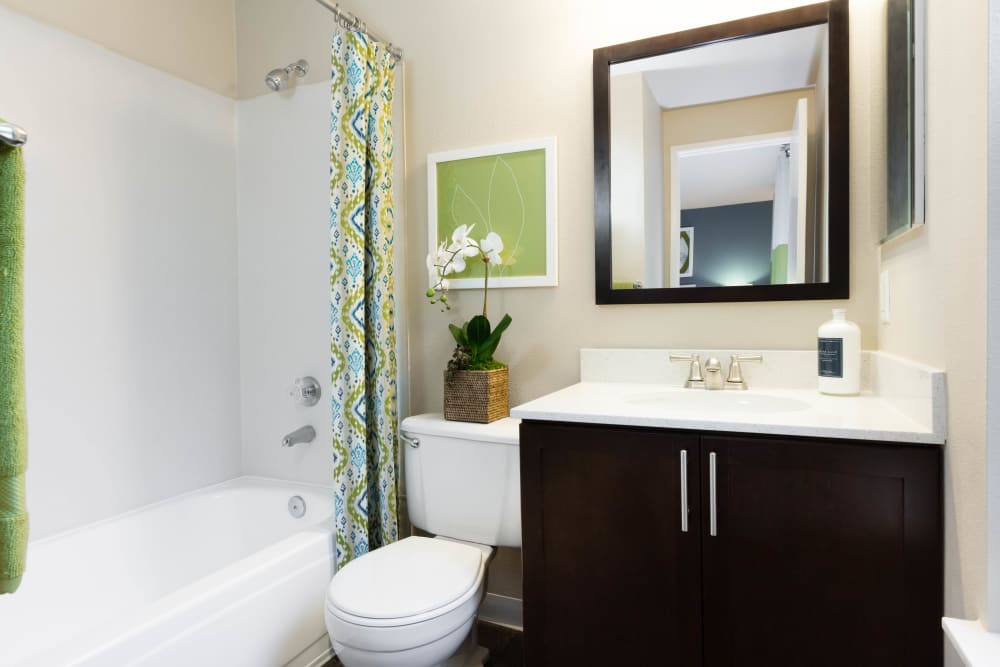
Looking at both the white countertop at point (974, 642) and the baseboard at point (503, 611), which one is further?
the baseboard at point (503, 611)

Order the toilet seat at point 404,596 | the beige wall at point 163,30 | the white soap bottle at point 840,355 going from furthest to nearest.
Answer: the beige wall at point 163,30 < the white soap bottle at point 840,355 < the toilet seat at point 404,596

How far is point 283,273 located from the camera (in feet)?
7.78

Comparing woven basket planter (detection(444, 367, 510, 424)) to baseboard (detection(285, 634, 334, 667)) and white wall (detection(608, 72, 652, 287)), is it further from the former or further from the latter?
baseboard (detection(285, 634, 334, 667))

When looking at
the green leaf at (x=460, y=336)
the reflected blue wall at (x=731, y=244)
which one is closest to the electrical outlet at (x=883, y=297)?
the reflected blue wall at (x=731, y=244)

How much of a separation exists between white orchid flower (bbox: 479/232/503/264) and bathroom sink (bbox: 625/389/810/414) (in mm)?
678

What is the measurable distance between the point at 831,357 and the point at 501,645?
1.36 metres

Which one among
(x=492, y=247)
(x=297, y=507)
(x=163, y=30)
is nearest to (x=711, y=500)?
(x=492, y=247)

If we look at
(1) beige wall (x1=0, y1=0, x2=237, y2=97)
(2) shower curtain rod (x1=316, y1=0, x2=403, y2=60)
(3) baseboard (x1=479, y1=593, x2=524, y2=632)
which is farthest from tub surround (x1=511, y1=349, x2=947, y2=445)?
(1) beige wall (x1=0, y1=0, x2=237, y2=97)

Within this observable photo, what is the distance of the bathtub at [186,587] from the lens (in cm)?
130

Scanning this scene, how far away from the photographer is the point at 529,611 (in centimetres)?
134

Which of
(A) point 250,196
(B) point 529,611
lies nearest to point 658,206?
(B) point 529,611

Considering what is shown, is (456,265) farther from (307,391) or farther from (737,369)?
(737,369)

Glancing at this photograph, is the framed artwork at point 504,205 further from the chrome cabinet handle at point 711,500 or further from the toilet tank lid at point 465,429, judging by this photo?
the chrome cabinet handle at point 711,500

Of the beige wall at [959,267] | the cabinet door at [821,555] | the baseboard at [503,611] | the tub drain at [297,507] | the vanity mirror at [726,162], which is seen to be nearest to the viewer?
the beige wall at [959,267]
